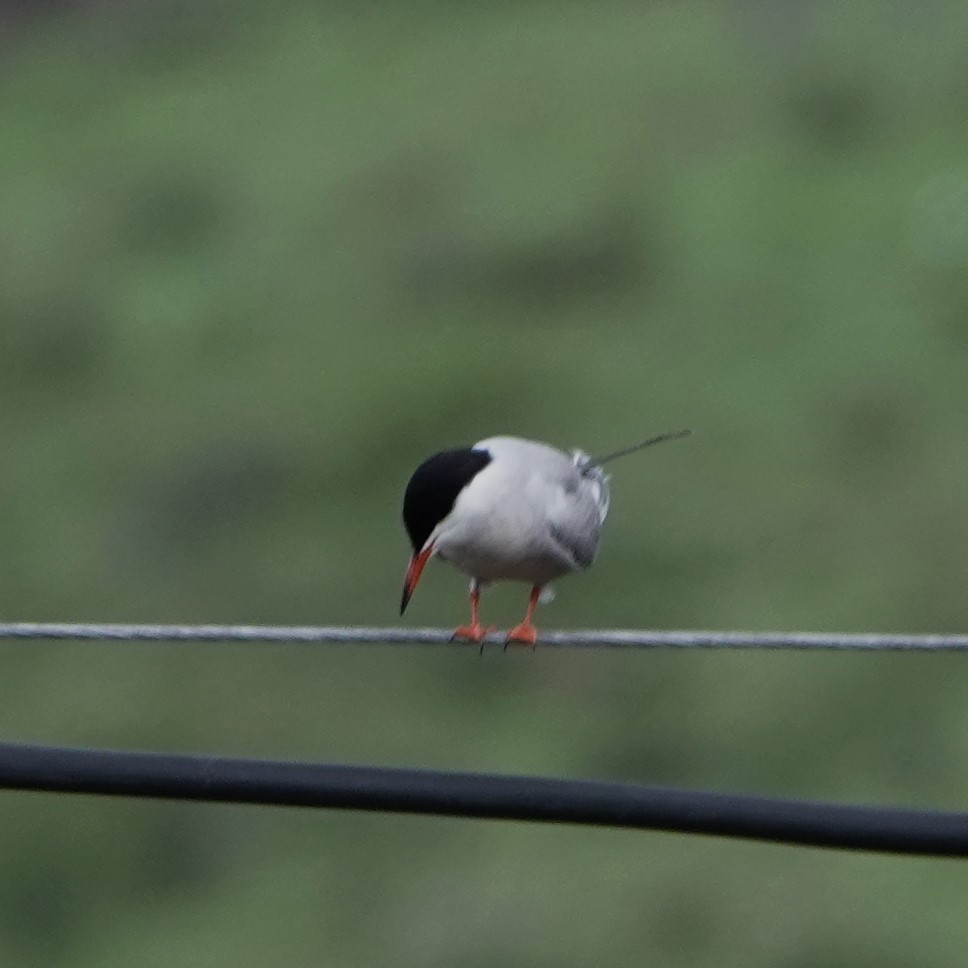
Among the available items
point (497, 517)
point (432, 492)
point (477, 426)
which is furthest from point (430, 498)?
point (477, 426)

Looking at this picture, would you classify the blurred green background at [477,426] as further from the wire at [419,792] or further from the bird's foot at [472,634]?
the wire at [419,792]

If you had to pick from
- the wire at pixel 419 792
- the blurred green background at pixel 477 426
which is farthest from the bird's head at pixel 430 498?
the blurred green background at pixel 477 426

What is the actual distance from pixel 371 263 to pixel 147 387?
1.80m

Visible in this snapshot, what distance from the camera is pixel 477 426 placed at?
12258mm

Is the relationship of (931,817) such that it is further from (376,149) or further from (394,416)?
(376,149)

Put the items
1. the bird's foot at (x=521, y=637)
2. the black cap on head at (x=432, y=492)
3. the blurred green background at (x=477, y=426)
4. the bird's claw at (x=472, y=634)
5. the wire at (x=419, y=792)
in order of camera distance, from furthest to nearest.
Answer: the blurred green background at (x=477, y=426), the black cap on head at (x=432, y=492), the bird's foot at (x=521, y=637), the bird's claw at (x=472, y=634), the wire at (x=419, y=792)

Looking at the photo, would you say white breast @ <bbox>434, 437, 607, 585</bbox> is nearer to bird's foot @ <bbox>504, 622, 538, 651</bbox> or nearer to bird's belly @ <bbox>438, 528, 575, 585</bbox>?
bird's belly @ <bbox>438, 528, 575, 585</bbox>

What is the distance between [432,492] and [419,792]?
2.00m

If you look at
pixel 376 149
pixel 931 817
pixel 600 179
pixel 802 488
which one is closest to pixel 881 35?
pixel 600 179

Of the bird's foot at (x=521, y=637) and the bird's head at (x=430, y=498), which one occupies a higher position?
the bird's head at (x=430, y=498)

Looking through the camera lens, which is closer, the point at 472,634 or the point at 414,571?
the point at 472,634

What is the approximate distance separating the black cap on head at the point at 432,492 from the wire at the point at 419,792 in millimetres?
1990

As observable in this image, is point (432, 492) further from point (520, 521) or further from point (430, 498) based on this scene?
point (520, 521)

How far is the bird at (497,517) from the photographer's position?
17.3 ft
